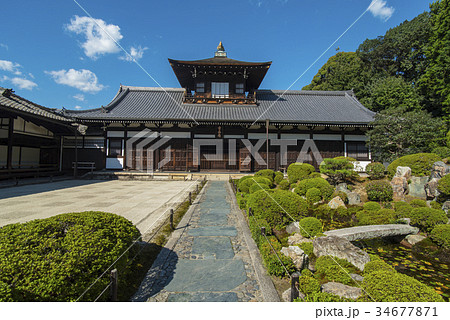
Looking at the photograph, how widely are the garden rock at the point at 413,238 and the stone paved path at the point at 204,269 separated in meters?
4.90

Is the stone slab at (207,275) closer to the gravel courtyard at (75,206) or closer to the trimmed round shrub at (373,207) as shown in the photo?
the gravel courtyard at (75,206)

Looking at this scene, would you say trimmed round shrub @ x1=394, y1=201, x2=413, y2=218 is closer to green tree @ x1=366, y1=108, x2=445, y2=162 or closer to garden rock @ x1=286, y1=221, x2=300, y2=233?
garden rock @ x1=286, y1=221, x2=300, y2=233

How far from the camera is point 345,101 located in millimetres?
21469

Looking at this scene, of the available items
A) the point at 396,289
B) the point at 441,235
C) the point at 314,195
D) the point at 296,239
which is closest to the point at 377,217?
the point at 441,235

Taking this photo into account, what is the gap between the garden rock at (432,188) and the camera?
7.92 metres

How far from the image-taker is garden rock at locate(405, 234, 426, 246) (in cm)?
579

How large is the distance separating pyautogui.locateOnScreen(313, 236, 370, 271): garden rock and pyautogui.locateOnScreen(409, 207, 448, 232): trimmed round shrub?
3.77 metres

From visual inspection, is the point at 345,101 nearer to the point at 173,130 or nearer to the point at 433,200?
the point at 433,200

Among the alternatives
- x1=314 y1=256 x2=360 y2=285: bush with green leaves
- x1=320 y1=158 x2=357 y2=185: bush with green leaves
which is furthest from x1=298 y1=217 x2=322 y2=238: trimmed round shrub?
x1=320 y1=158 x2=357 y2=185: bush with green leaves

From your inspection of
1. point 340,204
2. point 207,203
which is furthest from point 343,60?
point 207,203

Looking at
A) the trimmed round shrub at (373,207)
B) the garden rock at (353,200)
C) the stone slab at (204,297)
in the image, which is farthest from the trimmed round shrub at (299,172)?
the stone slab at (204,297)

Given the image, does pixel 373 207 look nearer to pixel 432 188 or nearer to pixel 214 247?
pixel 432 188

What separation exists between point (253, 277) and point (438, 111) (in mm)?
27835

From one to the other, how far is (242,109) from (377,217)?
45.8ft
